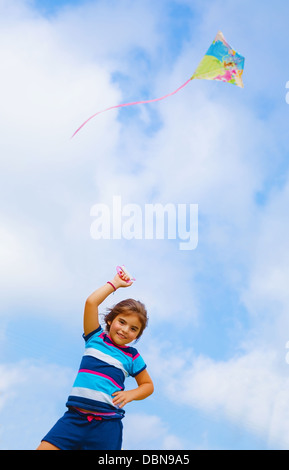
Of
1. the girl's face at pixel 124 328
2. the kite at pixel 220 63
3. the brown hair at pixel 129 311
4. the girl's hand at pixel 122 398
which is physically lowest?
the girl's hand at pixel 122 398

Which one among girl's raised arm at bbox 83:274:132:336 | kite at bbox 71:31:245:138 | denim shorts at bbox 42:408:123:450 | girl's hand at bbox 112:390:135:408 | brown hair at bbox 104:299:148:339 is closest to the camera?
denim shorts at bbox 42:408:123:450

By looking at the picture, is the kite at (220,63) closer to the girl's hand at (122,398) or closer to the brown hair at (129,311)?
the brown hair at (129,311)

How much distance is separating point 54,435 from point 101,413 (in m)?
0.34

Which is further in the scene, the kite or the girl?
the kite

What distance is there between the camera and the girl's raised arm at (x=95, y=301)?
369cm

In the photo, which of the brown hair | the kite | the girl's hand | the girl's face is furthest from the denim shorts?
the kite

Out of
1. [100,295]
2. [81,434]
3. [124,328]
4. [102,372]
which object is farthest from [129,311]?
[81,434]

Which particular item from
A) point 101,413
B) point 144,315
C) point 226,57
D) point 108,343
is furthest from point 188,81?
point 101,413

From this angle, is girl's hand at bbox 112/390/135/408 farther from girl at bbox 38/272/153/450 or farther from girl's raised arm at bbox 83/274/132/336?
girl's raised arm at bbox 83/274/132/336

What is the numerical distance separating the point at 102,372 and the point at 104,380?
0.06 m

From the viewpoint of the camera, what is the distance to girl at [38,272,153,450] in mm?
3338

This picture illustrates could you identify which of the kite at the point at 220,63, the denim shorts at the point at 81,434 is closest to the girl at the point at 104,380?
the denim shorts at the point at 81,434

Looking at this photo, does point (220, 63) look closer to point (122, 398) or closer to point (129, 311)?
→ point (129, 311)
